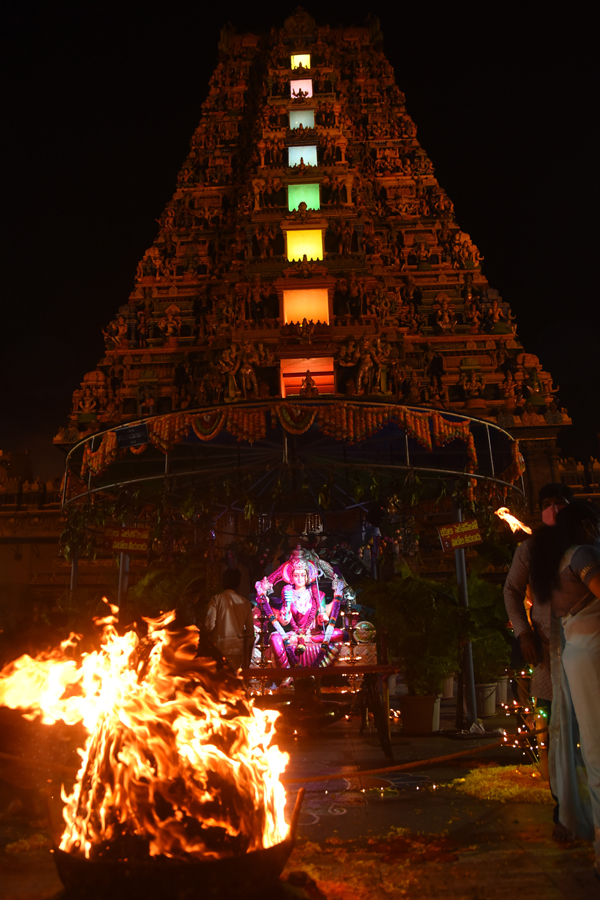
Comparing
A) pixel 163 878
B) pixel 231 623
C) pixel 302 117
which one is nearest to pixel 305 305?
pixel 302 117

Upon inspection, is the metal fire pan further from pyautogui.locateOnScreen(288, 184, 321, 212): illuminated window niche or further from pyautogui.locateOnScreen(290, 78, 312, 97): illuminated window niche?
pyautogui.locateOnScreen(290, 78, 312, 97): illuminated window niche

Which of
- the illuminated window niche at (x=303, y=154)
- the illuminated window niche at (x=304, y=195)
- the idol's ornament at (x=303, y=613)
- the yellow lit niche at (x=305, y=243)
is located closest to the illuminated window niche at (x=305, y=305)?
the yellow lit niche at (x=305, y=243)

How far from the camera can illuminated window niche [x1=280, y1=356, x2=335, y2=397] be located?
2070cm

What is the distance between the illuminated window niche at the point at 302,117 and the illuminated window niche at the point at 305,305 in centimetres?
916

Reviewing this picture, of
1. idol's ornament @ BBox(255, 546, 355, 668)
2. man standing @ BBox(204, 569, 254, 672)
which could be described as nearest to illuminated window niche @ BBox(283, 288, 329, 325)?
idol's ornament @ BBox(255, 546, 355, 668)

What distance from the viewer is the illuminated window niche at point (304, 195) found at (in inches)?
933

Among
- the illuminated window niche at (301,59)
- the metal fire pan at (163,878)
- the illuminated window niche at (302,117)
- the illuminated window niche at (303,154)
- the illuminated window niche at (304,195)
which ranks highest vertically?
the illuminated window niche at (301,59)

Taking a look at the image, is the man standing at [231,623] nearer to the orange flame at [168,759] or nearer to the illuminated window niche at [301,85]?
the orange flame at [168,759]

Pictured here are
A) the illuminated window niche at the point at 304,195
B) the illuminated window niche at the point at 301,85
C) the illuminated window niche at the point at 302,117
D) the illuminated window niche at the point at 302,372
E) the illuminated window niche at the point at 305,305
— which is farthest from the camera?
the illuminated window niche at the point at 301,85

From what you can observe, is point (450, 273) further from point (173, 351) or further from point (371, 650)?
point (371, 650)

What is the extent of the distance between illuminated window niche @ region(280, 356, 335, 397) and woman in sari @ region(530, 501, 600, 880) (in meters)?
16.7

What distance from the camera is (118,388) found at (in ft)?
74.5

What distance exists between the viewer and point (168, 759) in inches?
121

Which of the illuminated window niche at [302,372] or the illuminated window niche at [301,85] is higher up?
the illuminated window niche at [301,85]
